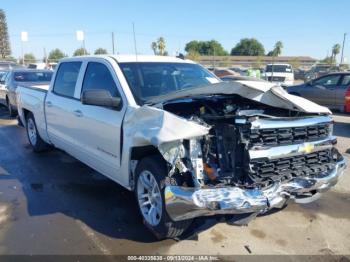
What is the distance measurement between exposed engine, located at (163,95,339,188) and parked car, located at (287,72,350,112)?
31.6ft

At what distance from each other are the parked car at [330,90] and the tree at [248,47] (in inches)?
3852

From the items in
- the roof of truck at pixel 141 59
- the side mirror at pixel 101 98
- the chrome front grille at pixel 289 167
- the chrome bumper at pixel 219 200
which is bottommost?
the chrome bumper at pixel 219 200

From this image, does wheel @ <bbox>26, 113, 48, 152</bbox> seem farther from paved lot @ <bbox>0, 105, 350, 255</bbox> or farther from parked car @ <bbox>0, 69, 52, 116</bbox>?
parked car @ <bbox>0, 69, 52, 116</bbox>

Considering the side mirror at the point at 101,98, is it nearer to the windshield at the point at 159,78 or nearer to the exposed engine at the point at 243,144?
the windshield at the point at 159,78

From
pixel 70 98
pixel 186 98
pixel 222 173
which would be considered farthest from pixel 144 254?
pixel 70 98

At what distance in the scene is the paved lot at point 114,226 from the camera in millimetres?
3793

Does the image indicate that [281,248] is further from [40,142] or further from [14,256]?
[40,142]

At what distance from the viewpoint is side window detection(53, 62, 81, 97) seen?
5.59m

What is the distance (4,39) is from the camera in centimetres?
9006

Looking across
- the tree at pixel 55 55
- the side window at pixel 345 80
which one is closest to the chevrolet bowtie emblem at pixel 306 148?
the side window at pixel 345 80

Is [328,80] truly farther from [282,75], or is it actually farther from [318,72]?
[318,72]

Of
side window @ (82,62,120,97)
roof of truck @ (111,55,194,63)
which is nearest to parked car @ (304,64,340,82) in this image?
roof of truck @ (111,55,194,63)

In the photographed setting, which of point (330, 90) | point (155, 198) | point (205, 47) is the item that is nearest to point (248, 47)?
point (205, 47)

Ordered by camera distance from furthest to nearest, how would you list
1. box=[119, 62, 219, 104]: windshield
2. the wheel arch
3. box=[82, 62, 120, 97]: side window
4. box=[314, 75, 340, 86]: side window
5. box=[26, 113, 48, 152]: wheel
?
box=[314, 75, 340, 86]: side window → box=[26, 113, 48, 152]: wheel → box=[82, 62, 120, 97]: side window → box=[119, 62, 219, 104]: windshield → the wheel arch
